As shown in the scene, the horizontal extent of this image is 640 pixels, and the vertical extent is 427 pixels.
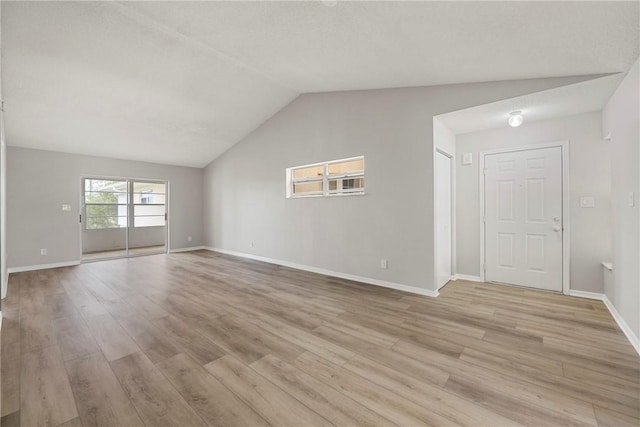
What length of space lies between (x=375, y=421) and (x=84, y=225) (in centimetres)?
846

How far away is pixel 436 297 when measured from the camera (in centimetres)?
343

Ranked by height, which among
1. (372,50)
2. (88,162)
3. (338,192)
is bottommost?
(338,192)

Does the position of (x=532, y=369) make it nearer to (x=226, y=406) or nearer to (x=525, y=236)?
(x=226, y=406)

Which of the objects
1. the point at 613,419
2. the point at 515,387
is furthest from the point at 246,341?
the point at 613,419

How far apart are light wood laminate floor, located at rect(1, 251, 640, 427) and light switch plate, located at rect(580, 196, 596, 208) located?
3.87 feet

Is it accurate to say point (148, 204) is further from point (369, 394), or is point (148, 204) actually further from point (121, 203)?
point (369, 394)

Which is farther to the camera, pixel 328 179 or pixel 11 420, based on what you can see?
pixel 328 179

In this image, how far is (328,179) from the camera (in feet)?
15.6

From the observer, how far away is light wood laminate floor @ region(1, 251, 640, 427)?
1502 mm

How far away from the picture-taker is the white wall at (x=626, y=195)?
217 centimetres

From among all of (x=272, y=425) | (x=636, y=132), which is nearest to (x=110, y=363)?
(x=272, y=425)

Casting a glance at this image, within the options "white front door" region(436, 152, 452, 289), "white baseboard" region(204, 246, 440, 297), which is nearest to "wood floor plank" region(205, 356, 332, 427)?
"white baseboard" region(204, 246, 440, 297)

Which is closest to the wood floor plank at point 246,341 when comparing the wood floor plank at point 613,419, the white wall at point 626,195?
the wood floor plank at point 613,419

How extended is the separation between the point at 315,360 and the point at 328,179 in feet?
10.7
